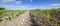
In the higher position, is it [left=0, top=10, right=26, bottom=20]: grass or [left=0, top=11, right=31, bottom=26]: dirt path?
[left=0, top=10, right=26, bottom=20]: grass

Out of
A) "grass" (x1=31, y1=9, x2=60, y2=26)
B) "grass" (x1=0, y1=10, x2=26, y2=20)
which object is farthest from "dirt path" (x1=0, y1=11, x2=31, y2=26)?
"grass" (x1=31, y1=9, x2=60, y2=26)

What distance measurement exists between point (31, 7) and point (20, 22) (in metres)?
0.26

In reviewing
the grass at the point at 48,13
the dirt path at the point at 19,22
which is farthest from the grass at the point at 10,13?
the grass at the point at 48,13

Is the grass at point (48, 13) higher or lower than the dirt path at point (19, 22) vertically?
higher

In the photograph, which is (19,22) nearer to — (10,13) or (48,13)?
(10,13)

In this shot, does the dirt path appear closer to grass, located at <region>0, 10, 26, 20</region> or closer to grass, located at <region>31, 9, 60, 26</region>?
grass, located at <region>0, 10, 26, 20</region>

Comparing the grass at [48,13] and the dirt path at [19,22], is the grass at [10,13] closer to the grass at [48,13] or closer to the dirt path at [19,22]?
the dirt path at [19,22]

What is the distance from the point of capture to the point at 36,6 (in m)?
1.83

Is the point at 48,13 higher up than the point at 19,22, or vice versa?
the point at 48,13

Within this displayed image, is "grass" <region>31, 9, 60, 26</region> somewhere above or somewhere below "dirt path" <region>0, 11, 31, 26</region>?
above

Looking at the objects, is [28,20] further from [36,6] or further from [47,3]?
[47,3]

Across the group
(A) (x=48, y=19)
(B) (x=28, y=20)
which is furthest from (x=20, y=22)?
(A) (x=48, y=19)

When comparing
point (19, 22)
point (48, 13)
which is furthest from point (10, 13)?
point (48, 13)

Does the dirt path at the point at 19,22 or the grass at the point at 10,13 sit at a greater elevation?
the grass at the point at 10,13
